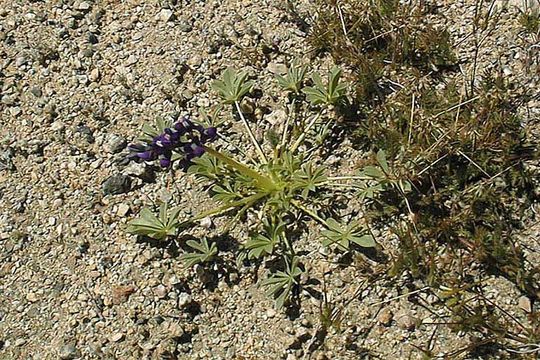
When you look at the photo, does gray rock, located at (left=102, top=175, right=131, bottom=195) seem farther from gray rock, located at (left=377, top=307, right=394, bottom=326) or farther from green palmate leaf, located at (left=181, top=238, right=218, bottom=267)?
gray rock, located at (left=377, top=307, right=394, bottom=326)

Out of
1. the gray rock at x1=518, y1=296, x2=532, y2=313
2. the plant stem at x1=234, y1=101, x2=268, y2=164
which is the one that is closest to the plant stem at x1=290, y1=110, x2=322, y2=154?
the plant stem at x1=234, y1=101, x2=268, y2=164

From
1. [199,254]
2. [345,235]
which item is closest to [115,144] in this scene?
[199,254]

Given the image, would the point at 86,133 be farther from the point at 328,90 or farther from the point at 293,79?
the point at 328,90

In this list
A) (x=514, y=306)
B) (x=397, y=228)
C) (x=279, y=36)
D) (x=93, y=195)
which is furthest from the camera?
(x=279, y=36)

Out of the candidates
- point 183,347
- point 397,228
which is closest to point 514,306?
point 397,228

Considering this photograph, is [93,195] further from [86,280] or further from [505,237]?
[505,237]

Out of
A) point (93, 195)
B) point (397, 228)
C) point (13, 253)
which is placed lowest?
point (13, 253)
